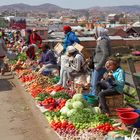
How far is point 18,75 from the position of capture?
12.8 meters

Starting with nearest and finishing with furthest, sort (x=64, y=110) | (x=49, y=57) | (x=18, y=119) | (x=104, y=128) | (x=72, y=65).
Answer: (x=104, y=128)
(x=64, y=110)
(x=18, y=119)
(x=72, y=65)
(x=49, y=57)

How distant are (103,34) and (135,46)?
6150 centimetres

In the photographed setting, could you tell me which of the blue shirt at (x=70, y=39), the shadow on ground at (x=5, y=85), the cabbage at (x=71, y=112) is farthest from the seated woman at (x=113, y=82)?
the shadow on ground at (x=5, y=85)

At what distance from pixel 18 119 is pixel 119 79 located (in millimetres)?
2164

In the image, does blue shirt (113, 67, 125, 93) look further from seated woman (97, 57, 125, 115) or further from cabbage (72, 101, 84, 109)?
cabbage (72, 101, 84, 109)

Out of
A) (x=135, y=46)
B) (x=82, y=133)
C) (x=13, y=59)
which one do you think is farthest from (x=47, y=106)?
(x=135, y=46)

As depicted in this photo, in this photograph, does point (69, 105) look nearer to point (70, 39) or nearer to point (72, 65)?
point (72, 65)

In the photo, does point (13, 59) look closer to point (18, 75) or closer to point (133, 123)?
point (18, 75)

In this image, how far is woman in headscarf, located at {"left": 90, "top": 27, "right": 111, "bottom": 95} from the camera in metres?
7.72

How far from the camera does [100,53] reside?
8.00 m

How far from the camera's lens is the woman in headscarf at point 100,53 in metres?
7.72

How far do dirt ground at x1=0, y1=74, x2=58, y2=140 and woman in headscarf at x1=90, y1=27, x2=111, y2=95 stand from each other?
1389mm

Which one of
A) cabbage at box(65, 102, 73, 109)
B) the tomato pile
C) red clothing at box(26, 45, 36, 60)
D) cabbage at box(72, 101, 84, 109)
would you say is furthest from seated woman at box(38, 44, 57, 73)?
the tomato pile

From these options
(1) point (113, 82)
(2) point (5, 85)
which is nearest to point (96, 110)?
(1) point (113, 82)
